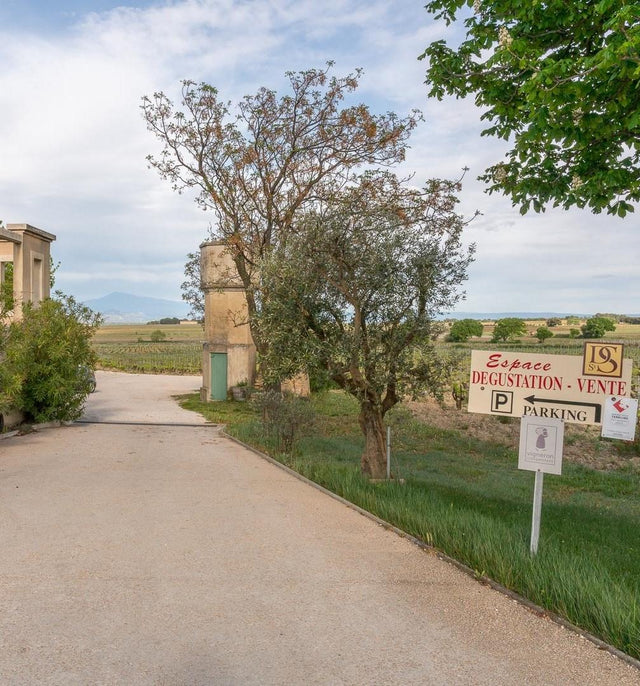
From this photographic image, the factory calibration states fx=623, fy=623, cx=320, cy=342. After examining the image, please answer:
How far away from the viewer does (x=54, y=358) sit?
1611 centimetres

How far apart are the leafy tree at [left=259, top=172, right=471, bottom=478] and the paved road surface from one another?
2107mm

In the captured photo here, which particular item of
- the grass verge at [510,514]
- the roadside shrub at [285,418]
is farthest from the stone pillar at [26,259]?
the roadside shrub at [285,418]

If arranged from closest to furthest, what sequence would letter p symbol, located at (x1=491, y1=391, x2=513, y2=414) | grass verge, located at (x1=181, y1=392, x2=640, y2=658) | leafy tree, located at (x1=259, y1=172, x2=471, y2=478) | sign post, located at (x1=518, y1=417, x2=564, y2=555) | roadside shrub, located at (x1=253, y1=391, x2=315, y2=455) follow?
grass verge, located at (x1=181, y1=392, x2=640, y2=658) < sign post, located at (x1=518, y1=417, x2=564, y2=555) < letter p symbol, located at (x1=491, y1=391, x2=513, y2=414) < leafy tree, located at (x1=259, y1=172, x2=471, y2=478) < roadside shrub, located at (x1=253, y1=391, x2=315, y2=455)

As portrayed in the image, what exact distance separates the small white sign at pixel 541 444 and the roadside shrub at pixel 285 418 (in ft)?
23.8

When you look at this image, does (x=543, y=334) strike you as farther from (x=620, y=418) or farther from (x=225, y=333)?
(x=620, y=418)

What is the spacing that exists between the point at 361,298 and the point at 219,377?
17352 millimetres

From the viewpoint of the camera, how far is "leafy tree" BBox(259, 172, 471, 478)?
9.34 m

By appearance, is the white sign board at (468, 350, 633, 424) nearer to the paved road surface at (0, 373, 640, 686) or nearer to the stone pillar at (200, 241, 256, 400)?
the paved road surface at (0, 373, 640, 686)

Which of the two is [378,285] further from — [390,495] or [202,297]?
[202,297]

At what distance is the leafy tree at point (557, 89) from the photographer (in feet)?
22.7

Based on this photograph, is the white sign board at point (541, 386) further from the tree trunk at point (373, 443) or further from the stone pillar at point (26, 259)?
the stone pillar at point (26, 259)

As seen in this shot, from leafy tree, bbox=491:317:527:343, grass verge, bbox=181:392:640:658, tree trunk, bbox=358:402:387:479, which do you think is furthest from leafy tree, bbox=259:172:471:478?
leafy tree, bbox=491:317:527:343

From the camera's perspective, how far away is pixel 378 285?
30.9 feet

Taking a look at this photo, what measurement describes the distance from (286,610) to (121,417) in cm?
1614
